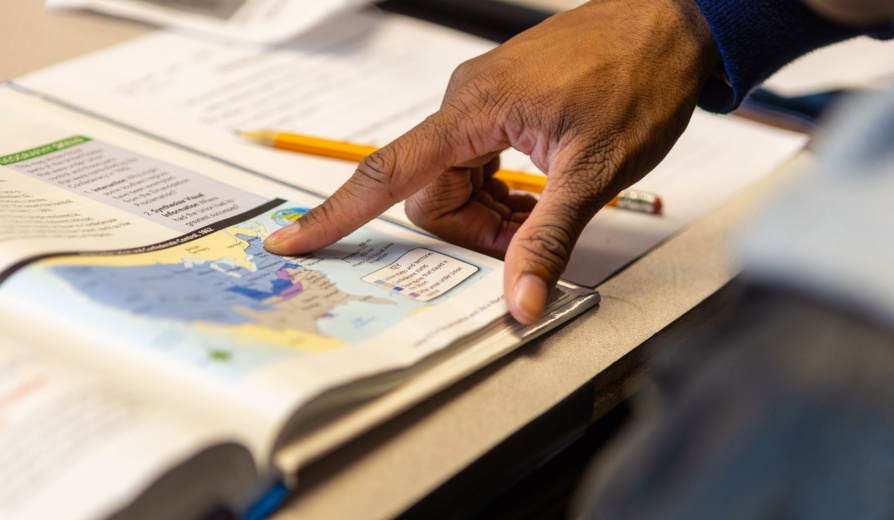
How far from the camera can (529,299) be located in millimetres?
512

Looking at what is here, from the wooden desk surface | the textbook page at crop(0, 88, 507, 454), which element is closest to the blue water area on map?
the textbook page at crop(0, 88, 507, 454)

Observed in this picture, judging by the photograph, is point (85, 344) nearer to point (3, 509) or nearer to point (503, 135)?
point (3, 509)

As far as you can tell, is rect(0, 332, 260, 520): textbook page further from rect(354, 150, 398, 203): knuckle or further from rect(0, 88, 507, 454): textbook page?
rect(354, 150, 398, 203): knuckle

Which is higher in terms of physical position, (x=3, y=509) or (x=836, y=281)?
(x=836, y=281)

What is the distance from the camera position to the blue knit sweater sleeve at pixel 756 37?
0.65 meters

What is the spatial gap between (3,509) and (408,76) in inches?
26.4

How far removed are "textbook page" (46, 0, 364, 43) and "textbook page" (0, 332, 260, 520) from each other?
2.13 ft

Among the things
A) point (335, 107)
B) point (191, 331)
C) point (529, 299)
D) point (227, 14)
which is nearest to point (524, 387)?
point (529, 299)

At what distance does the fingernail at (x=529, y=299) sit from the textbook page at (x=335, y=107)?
112 mm

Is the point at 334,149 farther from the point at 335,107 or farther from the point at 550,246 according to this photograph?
the point at 550,246

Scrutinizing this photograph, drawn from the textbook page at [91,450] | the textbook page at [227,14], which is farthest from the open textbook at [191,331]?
the textbook page at [227,14]

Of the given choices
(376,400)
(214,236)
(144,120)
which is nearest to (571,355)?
(376,400)

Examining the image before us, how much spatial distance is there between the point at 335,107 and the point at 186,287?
1.30ft

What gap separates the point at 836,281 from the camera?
0.25 metres
